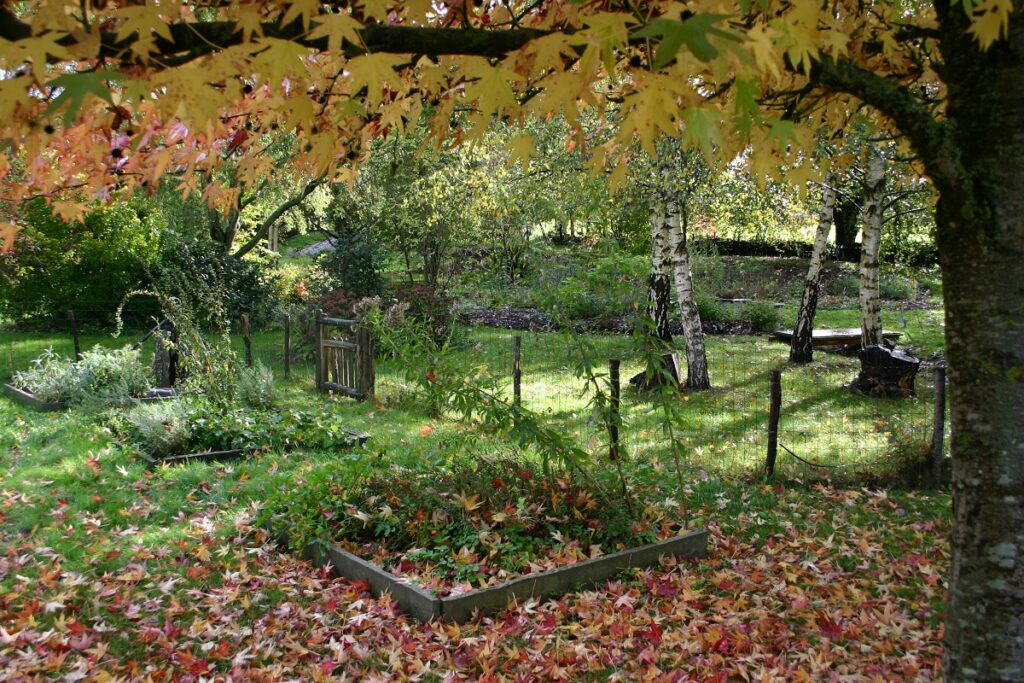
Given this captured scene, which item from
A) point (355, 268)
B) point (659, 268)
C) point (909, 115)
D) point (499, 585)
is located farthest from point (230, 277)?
point (909, 115)

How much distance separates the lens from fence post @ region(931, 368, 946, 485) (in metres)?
6.93

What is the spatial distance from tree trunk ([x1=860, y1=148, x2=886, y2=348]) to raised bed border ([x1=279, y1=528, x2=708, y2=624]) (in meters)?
7.74

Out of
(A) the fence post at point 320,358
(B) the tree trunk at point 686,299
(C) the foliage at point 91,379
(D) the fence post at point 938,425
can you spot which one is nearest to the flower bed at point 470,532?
(D) the fence post at point 938,425

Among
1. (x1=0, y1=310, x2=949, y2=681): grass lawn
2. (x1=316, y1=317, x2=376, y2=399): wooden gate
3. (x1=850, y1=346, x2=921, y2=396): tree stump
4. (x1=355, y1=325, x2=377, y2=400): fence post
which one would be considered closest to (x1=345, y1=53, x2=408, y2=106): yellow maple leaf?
(x1=0, y1=310, x2=949, y2=681): grass lawn

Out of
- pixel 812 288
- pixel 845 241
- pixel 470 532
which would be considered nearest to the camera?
pixel 470 532

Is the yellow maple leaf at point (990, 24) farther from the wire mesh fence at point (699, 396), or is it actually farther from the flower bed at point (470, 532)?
the flower bed at point (470, 532)

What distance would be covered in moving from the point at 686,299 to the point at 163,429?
286 inches

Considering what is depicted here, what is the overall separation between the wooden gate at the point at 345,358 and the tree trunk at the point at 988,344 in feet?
29.8

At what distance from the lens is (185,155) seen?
3.66m

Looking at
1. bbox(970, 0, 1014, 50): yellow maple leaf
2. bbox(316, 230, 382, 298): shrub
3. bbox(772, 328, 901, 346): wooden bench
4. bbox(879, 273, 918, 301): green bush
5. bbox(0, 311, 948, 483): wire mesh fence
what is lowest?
bbox(0, 311, 948, 483): wire mesh fence

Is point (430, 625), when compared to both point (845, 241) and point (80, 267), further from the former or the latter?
point (845, 241)

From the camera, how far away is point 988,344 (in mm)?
2879

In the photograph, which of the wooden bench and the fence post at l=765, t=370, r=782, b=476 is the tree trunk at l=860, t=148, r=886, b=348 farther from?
the fence post at l=765, t=370, r=782, b=476

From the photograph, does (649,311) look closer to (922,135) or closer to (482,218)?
(482,218)
